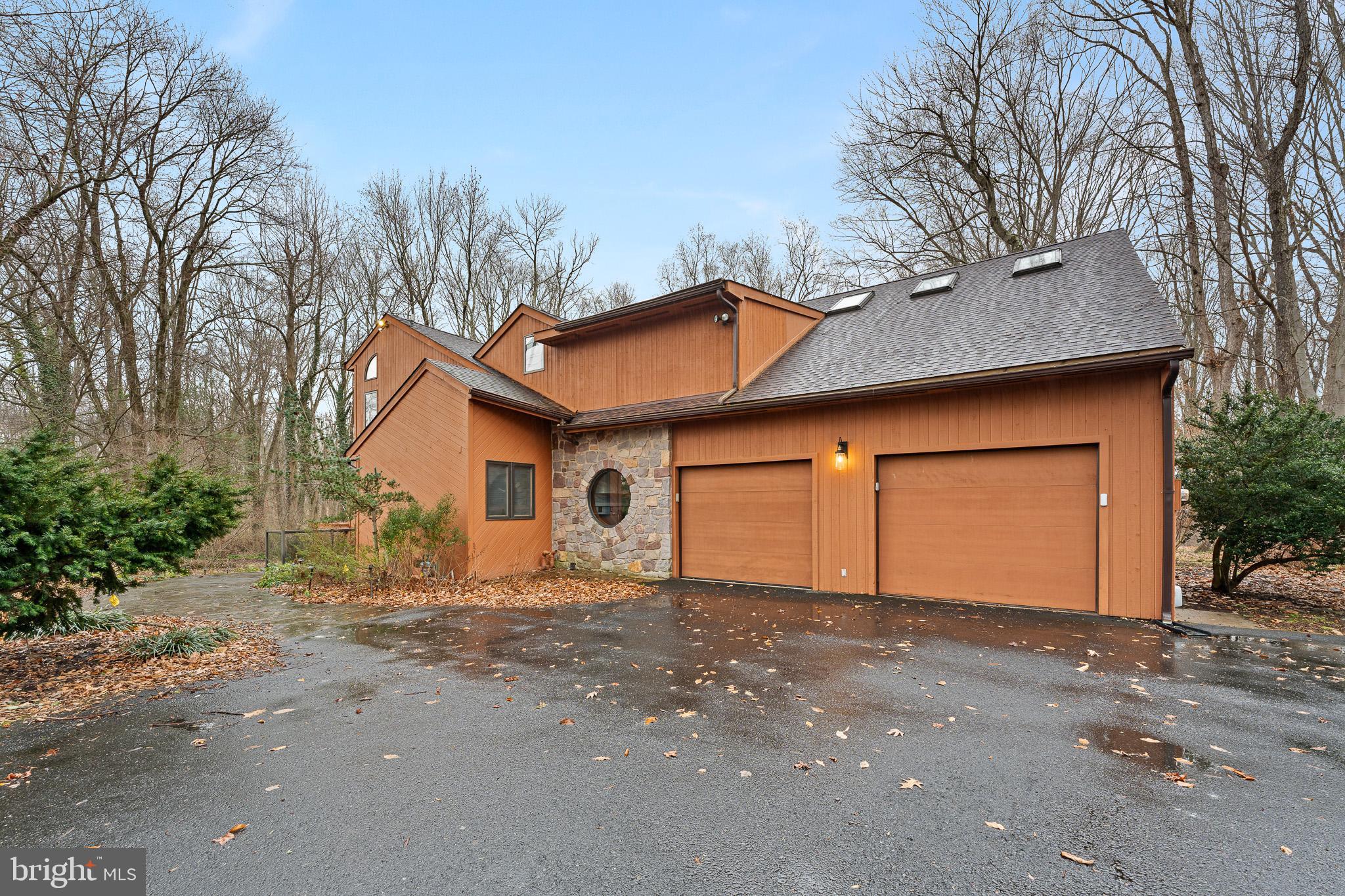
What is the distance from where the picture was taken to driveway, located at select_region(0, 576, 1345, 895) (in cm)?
227

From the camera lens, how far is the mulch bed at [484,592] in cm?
838

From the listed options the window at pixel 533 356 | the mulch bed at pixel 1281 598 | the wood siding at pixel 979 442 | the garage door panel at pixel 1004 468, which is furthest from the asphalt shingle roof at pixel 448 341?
the mulch bed at pixel 1281 598

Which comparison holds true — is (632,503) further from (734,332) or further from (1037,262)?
(1037,262)

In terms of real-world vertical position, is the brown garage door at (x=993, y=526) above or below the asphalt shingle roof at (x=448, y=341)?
below

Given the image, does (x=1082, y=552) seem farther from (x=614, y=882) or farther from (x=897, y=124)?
(x=897, y=124)

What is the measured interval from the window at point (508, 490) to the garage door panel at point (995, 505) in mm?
6197

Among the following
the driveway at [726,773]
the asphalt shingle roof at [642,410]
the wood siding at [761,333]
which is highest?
the wood siding at [761,333]

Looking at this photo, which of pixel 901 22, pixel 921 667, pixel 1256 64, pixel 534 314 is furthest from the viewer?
pixel 901 22

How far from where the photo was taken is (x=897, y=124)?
16.0m

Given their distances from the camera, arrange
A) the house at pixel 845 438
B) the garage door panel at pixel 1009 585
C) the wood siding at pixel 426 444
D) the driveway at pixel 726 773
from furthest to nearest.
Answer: the wood siding at pixel 426 444 < the garage door panel at pixel 1009 585 < the house at pixel 845 438 < the driveway at pixel 726 773

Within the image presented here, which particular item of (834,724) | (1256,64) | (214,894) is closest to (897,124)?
(1256,64)

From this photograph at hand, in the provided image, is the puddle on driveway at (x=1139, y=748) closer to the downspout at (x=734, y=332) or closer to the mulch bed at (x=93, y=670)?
the mulch bed at (x=93, y=670)

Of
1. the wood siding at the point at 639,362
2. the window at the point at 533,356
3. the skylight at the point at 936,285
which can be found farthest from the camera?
the window at the point at 533,356

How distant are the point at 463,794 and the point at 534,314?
11485 millimetres
